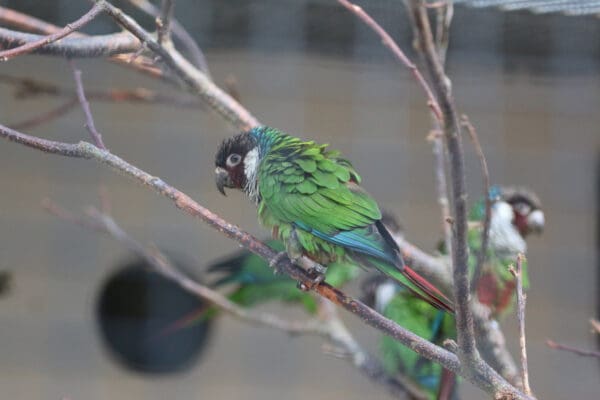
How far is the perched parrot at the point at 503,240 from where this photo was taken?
1.73 m

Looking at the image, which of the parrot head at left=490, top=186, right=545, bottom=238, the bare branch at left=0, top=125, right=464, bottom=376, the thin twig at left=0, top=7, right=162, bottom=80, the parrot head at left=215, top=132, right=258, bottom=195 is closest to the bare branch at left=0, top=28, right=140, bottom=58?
the thin twig at left=0, top=7, right=162, bottom=80

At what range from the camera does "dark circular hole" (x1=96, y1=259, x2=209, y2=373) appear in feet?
8.14

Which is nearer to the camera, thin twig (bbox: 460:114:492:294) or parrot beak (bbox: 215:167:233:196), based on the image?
thin twig (bbox: 460:114:492:294)

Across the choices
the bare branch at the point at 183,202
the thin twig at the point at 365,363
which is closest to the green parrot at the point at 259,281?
the thin twig at the point at 365,363

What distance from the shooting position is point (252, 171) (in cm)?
127

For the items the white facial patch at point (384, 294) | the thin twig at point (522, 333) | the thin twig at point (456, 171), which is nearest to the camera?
the thin twig at point (456, 171)

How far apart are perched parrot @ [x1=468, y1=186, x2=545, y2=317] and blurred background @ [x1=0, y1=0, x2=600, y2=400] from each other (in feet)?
2.11

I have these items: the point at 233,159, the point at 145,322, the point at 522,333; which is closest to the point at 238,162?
the point at 233,159

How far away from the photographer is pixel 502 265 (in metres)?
1.75

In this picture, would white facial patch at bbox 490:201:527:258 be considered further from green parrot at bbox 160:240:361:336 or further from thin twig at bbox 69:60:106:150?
thin twig at bbox 69:60:106:150

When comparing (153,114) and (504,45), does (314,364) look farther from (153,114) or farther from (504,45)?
(504,45)

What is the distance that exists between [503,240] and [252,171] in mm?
754

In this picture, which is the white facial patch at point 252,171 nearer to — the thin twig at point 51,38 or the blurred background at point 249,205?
the thin twig at point 51,38

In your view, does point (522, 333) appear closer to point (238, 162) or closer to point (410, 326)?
point (238, 162)
